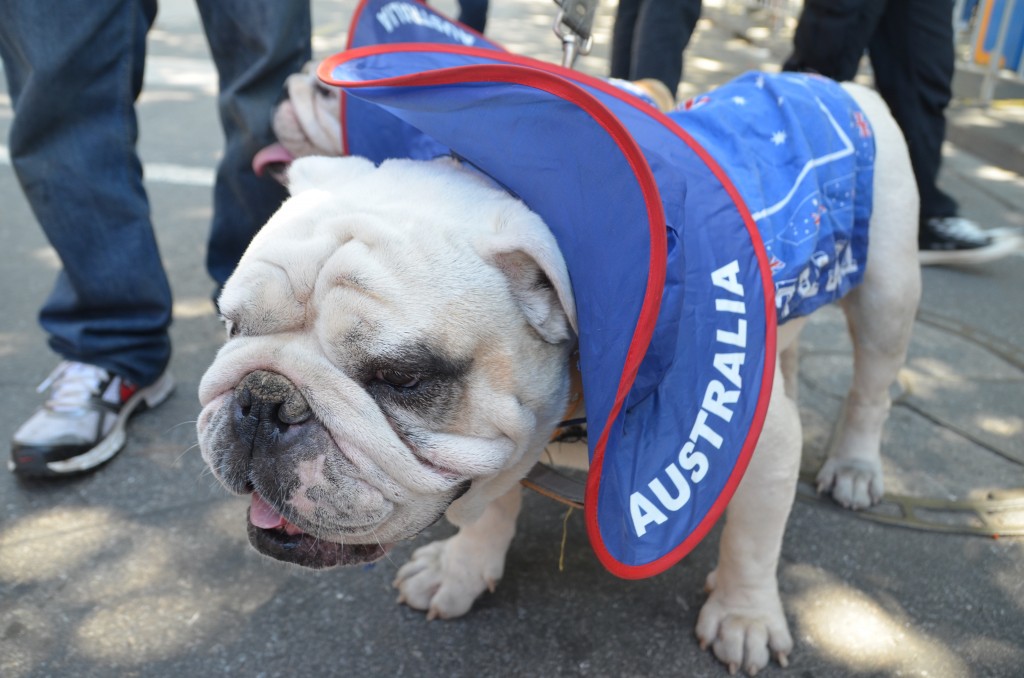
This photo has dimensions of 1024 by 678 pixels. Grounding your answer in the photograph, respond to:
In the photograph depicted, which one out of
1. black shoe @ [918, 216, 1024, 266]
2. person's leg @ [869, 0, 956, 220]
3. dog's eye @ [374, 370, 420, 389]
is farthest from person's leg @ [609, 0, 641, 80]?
dog's eye @ [374, 370, 420, 389]

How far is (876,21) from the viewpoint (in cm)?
404

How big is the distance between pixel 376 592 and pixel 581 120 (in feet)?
4.38

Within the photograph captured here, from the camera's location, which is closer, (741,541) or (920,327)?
(741,541)

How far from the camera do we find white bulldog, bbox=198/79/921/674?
1.49 meters

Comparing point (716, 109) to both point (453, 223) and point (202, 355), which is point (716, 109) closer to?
point (453, 223)

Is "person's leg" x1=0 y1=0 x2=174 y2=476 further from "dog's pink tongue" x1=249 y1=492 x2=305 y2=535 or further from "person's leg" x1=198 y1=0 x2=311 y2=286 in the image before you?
"dog's pink tongue" x1=249 y1=492 x2=305 y2=535

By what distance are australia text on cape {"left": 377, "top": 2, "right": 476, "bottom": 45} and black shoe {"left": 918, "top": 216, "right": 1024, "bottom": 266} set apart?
291cm

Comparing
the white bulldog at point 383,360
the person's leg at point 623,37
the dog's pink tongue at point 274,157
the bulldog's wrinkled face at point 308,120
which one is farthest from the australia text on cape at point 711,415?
the person's leg at point 623,37

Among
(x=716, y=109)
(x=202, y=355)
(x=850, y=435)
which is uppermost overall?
(x=716, y=109)

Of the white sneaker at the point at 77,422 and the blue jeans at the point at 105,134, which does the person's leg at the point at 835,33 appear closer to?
the blue jeans at the point at 105,134

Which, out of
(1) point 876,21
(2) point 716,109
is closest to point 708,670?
(2) point 716,109

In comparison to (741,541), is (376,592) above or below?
below

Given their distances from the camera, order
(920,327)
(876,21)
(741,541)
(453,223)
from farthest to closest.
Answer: (876,21) < (920,327) < (741,541) < (453,223)

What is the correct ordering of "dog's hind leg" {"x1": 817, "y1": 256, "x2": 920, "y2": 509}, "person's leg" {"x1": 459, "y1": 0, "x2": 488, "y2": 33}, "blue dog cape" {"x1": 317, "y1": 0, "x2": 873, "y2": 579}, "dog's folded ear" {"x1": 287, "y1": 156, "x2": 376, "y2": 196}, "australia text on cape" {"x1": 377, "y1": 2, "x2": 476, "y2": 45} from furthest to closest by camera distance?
1. "person's leg" {"x1": 459, "y1": 0, "x2": 488, "y2": 33}
2. "dog's hind leg" {"x1": 817, "y1": 256, "x2": 920, "y2": 509}
3. "australia text on cape" {"x1": 377, "y1": 2, "x2": 476, "y2": 45}
4. "dog's folded ear" {"x1": 287, "y1": 156, "x2": 376, "y2": 196}
5. "blue dog cape" {"x1": 317, "y1": 0, "x2": 873, "y2": 579}
